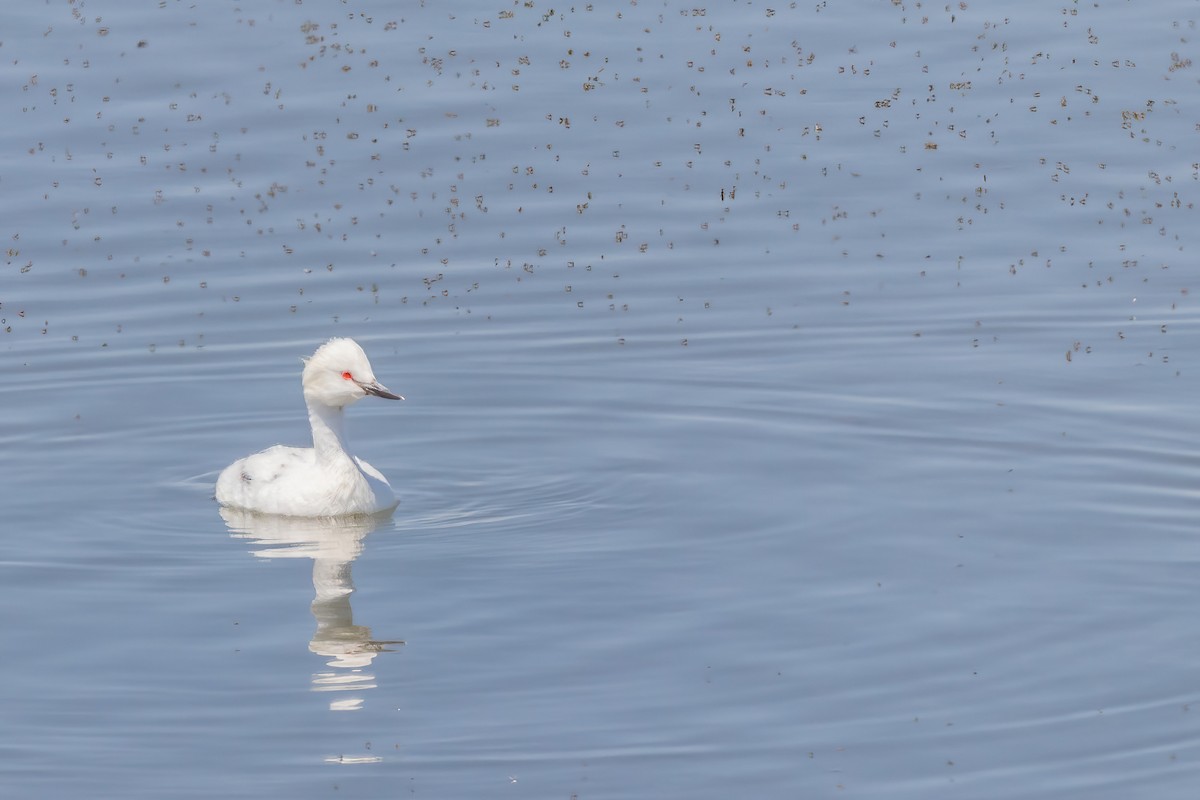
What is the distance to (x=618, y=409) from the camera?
22219 mm

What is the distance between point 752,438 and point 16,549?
6.93 meters

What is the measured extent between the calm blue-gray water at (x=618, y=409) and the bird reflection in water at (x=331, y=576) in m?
0.06

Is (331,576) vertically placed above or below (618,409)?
below

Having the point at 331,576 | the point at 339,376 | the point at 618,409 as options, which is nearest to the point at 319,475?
the point at 339,376

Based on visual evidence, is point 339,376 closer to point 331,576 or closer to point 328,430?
point 328,430

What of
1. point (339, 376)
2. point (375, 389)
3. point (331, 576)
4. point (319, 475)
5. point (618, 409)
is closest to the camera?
point (331, 576)

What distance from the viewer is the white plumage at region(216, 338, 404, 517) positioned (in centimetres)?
1955

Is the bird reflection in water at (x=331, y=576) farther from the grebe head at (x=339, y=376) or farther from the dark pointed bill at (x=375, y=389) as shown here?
the dark pointed bill at (x=375, y=389)

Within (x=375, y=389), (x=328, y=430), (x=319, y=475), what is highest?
(x=375, y=389)

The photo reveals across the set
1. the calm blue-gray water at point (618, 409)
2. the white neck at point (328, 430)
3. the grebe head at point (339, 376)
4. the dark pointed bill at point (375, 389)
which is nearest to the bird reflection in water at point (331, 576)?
the calm blue-gray water at point (618, 409)

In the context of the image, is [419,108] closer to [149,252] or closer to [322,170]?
[322,170]

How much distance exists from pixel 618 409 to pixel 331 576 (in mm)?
4724

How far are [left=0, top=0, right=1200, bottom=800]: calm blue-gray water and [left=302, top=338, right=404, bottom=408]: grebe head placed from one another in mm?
1201

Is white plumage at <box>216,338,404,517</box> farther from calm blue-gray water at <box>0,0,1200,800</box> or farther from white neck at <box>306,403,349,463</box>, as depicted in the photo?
calm blue-gray water at <box>0,0,1200,800</box>
